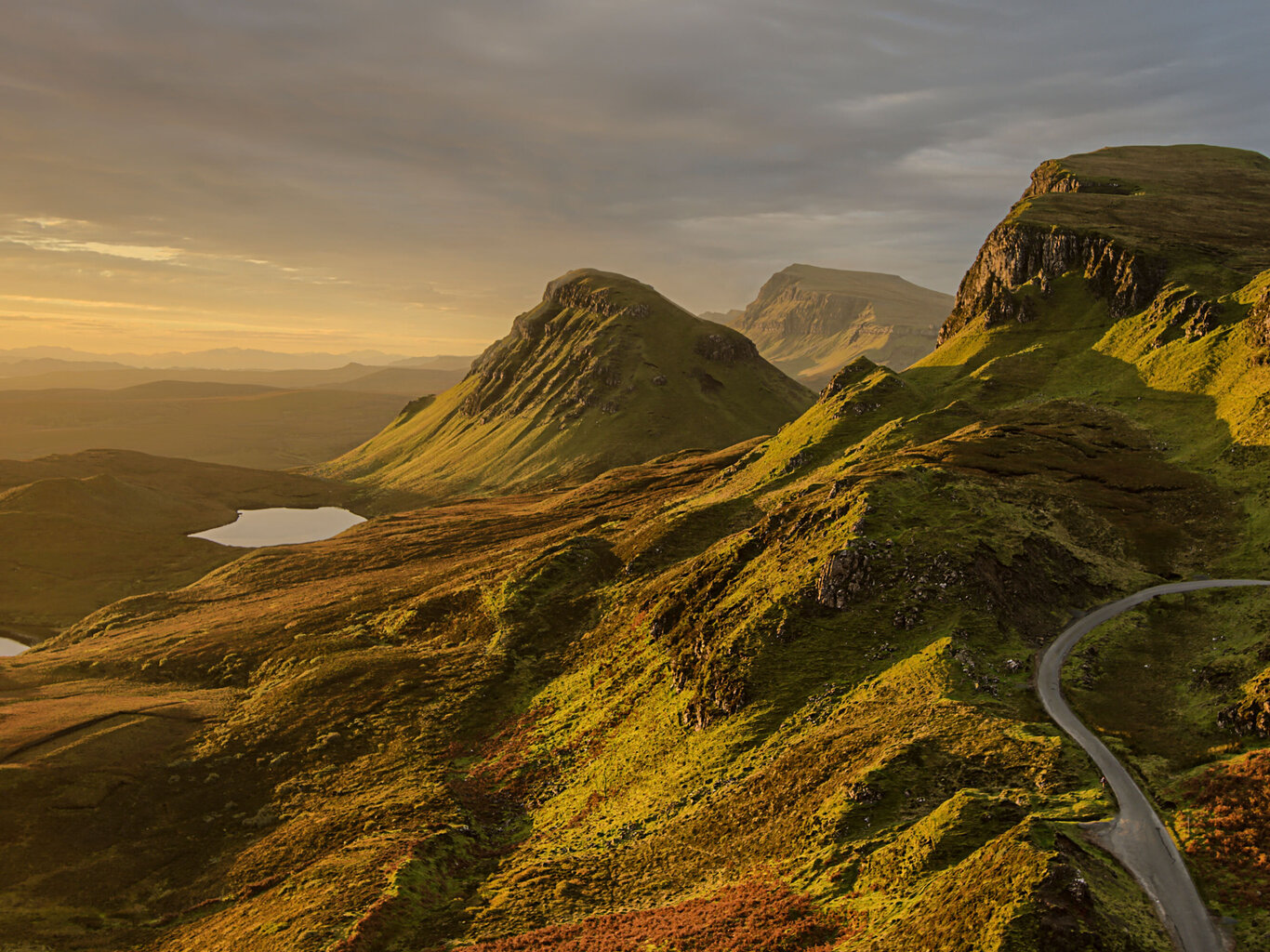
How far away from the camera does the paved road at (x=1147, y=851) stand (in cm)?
2611

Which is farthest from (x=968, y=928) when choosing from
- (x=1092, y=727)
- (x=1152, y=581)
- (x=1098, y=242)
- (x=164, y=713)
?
(x=1098, y=242)

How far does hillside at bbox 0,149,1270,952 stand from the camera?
1314 inches

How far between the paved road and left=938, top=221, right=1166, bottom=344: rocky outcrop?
103 meters

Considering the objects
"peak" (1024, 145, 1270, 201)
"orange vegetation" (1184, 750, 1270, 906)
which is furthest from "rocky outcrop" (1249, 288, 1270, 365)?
"peak" (1024, 145, 1270, 201)

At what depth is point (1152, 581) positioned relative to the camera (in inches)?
2324

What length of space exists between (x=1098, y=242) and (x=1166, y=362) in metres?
39.3

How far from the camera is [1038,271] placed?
445 feet

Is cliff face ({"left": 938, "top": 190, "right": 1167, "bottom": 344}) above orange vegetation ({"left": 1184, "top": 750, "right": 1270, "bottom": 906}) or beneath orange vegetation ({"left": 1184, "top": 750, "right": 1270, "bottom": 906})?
above

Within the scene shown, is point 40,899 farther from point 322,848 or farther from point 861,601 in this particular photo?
point 861,601

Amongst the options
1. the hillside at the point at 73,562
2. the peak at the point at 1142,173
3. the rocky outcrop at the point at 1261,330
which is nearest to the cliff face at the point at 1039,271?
the rocky outcrop at the point at 1261,330

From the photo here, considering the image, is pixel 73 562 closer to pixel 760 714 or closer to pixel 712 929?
pixel 760 714

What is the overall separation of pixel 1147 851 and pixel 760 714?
23.6 meters

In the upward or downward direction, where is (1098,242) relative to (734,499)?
upward

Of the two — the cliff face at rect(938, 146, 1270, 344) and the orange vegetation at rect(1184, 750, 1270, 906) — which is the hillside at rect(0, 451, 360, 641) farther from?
the cliff face at rect(938, 146, 1270, 344)
